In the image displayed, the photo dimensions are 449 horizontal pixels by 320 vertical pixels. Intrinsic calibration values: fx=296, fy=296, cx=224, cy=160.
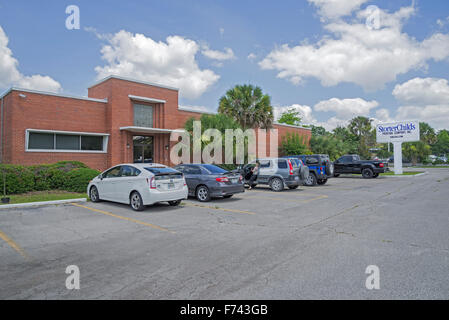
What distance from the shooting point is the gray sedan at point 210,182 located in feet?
38.1

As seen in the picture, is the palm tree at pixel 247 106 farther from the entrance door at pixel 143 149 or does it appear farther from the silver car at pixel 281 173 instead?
the silver car at pixel 281 173

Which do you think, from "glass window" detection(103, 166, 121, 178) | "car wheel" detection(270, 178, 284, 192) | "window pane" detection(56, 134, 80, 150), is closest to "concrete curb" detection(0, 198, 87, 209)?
"glass window" detection(103, 166, 121, 178)

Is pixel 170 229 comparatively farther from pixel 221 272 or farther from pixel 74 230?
pixel 221 272

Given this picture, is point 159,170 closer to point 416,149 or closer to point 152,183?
point 152,183

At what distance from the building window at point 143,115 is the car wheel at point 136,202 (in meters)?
12.6

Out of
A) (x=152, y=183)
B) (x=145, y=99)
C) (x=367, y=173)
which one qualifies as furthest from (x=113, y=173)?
(x=367, y=173)

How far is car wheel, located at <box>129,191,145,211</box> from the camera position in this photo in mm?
9609

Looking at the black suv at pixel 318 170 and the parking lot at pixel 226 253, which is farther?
the black suv at pixel 318 170

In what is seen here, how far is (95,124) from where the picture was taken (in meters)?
19.7

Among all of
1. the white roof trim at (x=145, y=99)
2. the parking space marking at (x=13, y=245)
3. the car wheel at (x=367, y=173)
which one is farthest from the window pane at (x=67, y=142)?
the car wheel at (x=367, y=173)

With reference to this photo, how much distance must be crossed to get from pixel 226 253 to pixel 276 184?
1074 cm

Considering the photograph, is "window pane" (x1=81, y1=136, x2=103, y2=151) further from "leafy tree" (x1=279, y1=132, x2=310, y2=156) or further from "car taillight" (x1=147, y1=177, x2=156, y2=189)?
"leafy tree" (x1=279, y1=132, x2=310, y2=156)

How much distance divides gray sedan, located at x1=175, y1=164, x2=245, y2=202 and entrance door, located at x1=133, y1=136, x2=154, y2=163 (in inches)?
412

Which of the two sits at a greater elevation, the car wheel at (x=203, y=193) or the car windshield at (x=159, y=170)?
the car windshield at (x=159, y=170)
